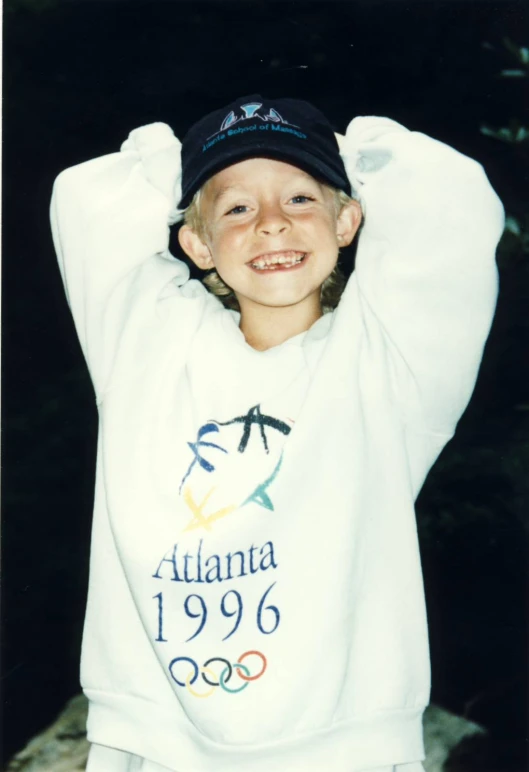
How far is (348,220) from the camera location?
4.57 feet

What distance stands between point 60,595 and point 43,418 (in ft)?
0.96

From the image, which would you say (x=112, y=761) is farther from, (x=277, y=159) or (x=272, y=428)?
(x=277, y=159)

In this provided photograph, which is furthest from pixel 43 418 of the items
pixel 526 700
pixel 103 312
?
pixel 526 700

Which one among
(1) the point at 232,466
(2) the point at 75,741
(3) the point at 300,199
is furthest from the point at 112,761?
(3) the point at 300,199

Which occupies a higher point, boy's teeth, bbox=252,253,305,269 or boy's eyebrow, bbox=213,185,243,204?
boy's eyebrow, bbox=213,185,243,204

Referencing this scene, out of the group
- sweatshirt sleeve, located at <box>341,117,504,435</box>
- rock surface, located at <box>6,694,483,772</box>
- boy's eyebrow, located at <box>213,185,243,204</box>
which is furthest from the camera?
rock surface, located at <box>6,694,483,772</box>

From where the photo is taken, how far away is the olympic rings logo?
125 centimetres

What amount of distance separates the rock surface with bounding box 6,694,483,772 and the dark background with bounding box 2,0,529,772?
0.8 inches

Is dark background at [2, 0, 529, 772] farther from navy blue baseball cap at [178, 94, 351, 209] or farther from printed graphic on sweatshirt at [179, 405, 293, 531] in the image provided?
printed graphic on sweatshirt at [179, 405, 293, 531]

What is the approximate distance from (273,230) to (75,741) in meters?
0.88

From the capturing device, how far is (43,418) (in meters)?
1.56

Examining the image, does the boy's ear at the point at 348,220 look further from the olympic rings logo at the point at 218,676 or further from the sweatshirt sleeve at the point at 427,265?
the olympic rings logo at the point at 218,676

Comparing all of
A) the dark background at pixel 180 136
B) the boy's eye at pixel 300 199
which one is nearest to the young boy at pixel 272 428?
the boy's eye at pixel 300 199

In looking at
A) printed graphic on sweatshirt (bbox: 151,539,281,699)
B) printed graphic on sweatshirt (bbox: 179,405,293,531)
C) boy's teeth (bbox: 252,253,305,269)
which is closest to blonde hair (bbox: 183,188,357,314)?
boy's teeth (bbox: 252,253,305,269)
